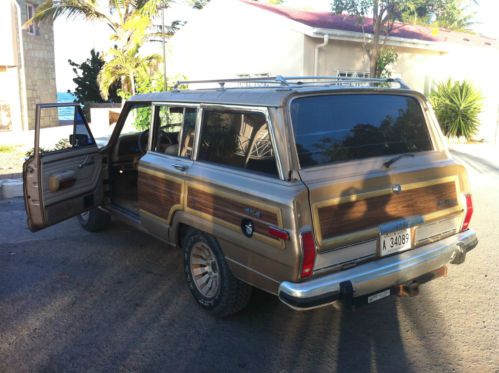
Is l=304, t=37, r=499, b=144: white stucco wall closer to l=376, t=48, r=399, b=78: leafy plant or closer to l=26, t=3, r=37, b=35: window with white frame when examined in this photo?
l=376, t=48, r=399, b=78: leafy plant

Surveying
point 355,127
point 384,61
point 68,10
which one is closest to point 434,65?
point 384,61

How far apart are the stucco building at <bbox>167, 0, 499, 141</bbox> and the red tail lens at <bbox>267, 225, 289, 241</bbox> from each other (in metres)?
10.9

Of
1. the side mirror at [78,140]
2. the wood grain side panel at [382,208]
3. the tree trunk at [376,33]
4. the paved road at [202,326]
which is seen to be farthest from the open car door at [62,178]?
the tree trunk at [376,33]

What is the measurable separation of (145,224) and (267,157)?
1.75m

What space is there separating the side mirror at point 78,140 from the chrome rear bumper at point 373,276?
3.01 meters

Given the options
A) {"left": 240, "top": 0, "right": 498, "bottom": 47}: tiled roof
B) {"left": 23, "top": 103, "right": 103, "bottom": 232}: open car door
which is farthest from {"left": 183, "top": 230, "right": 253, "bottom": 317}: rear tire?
{"left": 240, "top": 0, "right": 498, "bottom": 47}: tiled roof

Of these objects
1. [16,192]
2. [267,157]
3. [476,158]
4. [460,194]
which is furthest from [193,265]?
[476,158]

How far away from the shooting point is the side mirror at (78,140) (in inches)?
199

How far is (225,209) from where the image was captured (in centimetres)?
351

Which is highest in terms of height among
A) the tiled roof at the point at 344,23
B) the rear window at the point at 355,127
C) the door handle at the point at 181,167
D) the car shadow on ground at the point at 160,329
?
the tiled roof at the point at 344,23

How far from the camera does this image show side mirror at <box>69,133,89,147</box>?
5059 millimetres

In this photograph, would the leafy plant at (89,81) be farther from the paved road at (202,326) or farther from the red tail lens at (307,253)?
the red tail lens at (307,253)

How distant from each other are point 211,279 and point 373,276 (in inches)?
52.3

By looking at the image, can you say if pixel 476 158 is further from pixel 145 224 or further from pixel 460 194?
pixel 145 224
